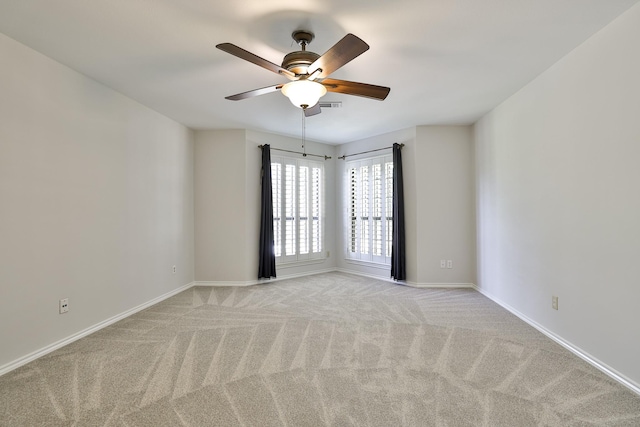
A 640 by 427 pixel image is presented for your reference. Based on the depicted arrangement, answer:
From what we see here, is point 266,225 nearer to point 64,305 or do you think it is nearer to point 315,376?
point 64,305

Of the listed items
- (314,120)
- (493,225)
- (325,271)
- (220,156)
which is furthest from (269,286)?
(493,225)

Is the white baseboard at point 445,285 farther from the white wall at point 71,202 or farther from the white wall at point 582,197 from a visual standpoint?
the white wall at point 71,202

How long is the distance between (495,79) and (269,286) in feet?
14.0

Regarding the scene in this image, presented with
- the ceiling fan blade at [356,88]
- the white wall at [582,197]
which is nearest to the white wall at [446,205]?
the white wall at [582,197]

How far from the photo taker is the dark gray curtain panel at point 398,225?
5293 mm

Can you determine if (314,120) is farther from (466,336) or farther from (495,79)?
(466,336)

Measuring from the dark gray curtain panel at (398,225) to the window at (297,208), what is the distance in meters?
1.60

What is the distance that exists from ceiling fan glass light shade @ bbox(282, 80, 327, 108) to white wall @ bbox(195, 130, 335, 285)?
2.96 meters

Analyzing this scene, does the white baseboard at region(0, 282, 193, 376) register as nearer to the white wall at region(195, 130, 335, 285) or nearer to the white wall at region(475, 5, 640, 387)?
the white wall at region(195, 130, 335, 285)

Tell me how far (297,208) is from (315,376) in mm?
3864

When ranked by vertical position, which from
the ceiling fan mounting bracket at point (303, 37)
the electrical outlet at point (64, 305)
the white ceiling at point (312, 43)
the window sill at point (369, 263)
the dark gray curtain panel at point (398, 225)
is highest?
the white ceiling at point (312, 43)

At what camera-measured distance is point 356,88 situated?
2.62m

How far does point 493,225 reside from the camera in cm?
439

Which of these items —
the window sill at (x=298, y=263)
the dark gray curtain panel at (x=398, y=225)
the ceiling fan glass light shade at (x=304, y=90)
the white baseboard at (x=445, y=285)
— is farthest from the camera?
the window sill at (x=298, y=263)
